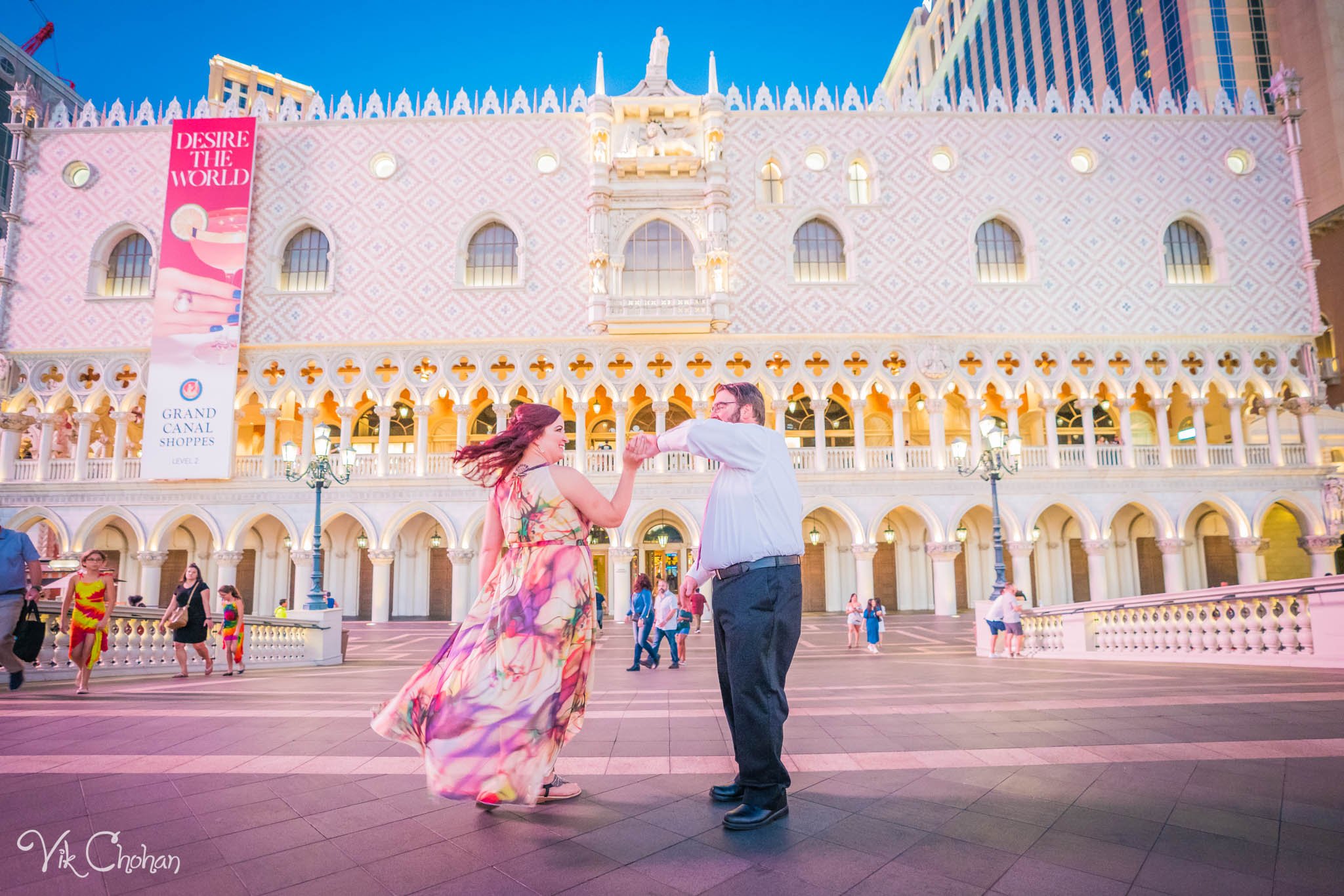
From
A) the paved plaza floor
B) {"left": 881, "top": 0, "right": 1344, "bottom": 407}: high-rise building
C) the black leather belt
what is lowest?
the paved plaza floor

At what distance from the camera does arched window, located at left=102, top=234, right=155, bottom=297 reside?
76.6 ft

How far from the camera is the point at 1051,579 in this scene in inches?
977

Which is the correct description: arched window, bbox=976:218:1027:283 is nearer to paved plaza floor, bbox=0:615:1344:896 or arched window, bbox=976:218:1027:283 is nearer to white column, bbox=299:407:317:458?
paved plaza floor, bbox=0:615:1344:896

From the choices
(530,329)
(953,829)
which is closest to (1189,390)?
(530,329)

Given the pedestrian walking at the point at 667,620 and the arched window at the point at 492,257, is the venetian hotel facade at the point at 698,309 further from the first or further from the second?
the pedestrian walking at the point at 667,620

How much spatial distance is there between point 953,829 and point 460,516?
67.7ft

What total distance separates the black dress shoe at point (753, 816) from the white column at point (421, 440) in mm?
20706

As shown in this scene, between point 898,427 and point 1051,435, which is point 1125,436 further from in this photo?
point 898,427

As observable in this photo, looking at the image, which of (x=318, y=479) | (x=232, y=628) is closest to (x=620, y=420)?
(x=318, y=479)

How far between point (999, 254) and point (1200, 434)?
7.98 m

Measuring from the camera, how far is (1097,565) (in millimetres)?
22234

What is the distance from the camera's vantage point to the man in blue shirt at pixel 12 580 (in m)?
7.23

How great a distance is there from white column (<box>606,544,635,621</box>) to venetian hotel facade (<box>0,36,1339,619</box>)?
0.52 feet

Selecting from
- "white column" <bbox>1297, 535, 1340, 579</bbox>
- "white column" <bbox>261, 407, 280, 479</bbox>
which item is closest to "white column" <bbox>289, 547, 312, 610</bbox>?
"white column" <bbox>261, 407, 280, 479</bbox>
